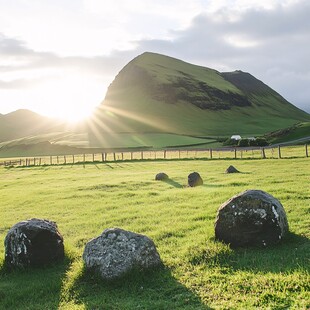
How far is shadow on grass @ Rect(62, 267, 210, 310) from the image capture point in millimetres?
10594

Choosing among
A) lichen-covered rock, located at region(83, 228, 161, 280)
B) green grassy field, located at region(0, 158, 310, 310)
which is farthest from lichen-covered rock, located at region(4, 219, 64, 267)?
lichen-covered rock, located at region(83, 228, 161, 280)

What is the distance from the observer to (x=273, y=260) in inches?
507

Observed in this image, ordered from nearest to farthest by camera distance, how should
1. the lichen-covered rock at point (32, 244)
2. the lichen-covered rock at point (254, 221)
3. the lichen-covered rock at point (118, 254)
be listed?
the lichen-covered rock at point (118, 254) → the lichen-covered rock at point (32, 244) → the lichen-covered rock at point (254, 221)

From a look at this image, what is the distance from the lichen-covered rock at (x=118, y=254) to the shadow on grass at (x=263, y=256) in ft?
5.98

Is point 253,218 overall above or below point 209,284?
above

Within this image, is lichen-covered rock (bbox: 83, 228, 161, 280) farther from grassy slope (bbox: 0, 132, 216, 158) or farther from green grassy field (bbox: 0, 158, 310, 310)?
grassy slope (bbox: 0, 132, 216, 158)

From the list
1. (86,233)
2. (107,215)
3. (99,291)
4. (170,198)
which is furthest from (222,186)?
(99,291)

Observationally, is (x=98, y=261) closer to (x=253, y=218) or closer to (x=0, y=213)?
(x=253, y=218)

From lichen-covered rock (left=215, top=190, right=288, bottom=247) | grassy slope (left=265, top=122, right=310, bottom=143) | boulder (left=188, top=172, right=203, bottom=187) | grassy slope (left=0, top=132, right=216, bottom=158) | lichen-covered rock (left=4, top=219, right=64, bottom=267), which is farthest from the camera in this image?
grassy slope (left=0, top=132, right=216, bottom=158)

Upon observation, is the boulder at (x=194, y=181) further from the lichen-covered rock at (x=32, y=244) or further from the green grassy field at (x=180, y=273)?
the lichen-covered rock at (x=32, y=244)

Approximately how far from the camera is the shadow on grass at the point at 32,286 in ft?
37.6

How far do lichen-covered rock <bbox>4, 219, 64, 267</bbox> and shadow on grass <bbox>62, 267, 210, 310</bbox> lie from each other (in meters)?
2.02

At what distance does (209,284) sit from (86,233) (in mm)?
8191

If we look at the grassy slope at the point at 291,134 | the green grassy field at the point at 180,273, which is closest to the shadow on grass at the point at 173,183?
the green grassy field at the point at 180,273
